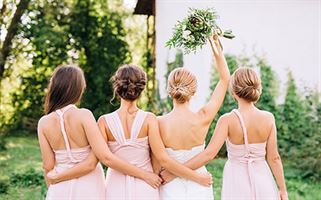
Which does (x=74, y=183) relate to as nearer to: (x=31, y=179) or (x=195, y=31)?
(x=195, y=31)

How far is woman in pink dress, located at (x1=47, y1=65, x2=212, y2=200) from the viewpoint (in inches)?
154

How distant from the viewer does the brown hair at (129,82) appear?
388cm

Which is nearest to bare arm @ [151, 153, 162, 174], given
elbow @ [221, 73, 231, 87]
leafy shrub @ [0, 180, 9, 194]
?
elbow @ [221, 73, 231, 87]

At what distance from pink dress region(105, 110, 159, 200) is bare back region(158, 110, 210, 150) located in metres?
0.15

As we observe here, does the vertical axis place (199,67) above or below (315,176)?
above

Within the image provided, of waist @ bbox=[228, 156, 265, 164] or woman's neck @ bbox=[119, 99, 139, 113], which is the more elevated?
woman's neck @ bbox=[119, 99, 139, 113]

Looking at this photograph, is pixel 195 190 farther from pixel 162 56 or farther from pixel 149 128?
pixel 162 56

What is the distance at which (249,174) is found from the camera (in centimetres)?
423

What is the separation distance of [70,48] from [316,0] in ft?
24.1

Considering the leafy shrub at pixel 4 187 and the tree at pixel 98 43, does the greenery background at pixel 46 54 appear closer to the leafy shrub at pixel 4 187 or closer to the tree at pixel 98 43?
the tree at pixel 98 43

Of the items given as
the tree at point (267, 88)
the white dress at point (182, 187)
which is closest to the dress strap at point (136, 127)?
the white dress at point (182, 187)

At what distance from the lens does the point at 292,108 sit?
10.6 m

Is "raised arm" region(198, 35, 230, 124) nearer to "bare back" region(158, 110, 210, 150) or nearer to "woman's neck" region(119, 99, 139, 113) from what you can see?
"bare back" region(158, 110, 210, 150)

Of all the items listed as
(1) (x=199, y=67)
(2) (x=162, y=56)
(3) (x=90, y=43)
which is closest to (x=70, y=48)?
(3) (x=90, y=43)
